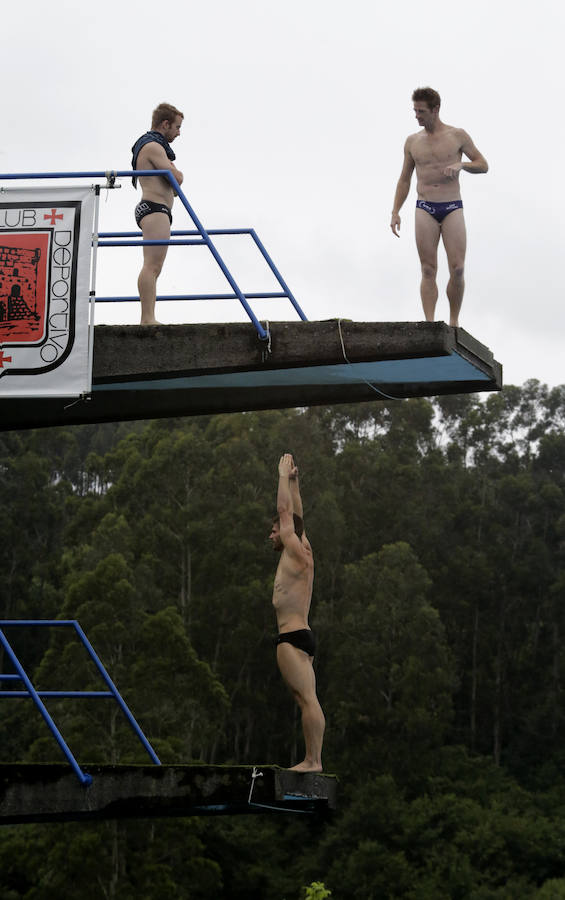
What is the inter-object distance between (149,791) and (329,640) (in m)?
41.8

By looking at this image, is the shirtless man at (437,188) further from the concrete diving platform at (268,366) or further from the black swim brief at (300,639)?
the black swim brief at (300,639)

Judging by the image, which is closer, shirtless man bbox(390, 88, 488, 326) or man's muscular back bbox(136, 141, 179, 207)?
man's muscular back bbox(136, 141, 179, 207)

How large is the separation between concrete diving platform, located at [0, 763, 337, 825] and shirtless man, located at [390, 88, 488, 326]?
3.95 metres

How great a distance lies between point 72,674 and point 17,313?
31.4m

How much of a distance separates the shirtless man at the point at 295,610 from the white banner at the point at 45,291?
1900 mm

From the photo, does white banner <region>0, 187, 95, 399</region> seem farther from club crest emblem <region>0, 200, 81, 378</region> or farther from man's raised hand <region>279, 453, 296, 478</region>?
man's raised hand <region>279, 453, 296, 478</region>

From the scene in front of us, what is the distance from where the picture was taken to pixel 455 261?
11.0 m

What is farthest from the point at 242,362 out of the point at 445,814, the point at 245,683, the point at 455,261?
the point at 245,683

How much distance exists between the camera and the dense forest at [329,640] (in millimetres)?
39344

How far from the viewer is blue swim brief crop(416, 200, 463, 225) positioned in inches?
429

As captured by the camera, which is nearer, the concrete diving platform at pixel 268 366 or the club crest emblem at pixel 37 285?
the club crest emblem at pixel 37 285

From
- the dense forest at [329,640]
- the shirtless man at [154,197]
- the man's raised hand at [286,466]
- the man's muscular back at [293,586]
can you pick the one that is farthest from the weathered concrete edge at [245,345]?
the dense forest at [329,640]

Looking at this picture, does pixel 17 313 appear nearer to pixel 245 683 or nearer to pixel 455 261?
pixel 455 261

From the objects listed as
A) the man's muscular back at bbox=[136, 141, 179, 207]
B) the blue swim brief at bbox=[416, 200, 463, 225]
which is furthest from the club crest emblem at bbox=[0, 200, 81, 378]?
the blue swim brief at bbox=[416, 200, 463, 225]
